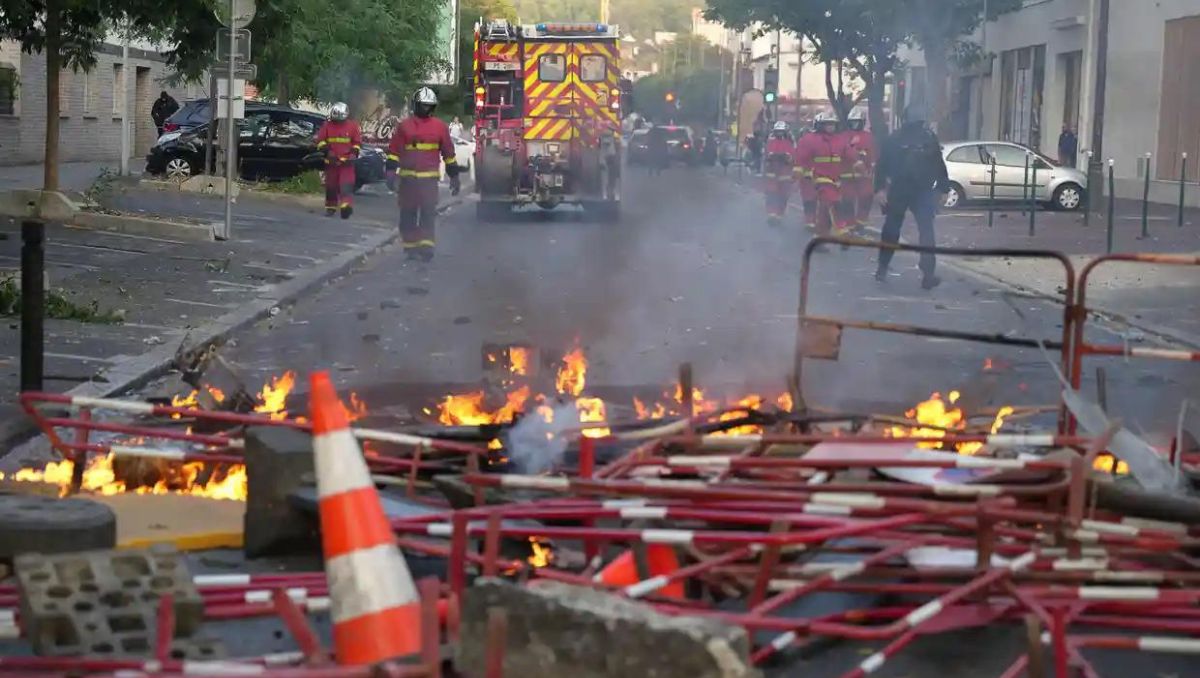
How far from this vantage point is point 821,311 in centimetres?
1453

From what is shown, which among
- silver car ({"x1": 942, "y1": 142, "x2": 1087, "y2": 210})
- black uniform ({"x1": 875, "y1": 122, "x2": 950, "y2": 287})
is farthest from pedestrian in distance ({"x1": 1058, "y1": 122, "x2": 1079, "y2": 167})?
black uniform ({"x1": 875, "y1": 122, "x2": 950, "y2": 287})

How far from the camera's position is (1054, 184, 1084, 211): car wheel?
3303 cm

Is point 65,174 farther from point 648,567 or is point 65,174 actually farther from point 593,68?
point 648,567

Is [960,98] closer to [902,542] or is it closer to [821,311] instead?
[821,311]

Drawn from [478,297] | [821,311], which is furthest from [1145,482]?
[478,297]

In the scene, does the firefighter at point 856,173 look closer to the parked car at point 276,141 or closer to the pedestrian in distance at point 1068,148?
the parked car at point 276,141

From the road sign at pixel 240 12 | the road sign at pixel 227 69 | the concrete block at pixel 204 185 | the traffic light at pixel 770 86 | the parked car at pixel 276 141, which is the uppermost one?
the traffic light at pixel 770 86

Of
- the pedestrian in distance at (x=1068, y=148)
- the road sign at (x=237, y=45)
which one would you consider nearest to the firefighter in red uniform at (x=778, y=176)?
the road sign at (x=237, y=45)

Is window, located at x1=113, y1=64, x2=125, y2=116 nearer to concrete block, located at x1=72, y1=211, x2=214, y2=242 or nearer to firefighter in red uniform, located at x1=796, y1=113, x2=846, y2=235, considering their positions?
concrete block, located at x1=72, y1=211, x2=214, y2=242

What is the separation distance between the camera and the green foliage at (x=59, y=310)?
12359mm

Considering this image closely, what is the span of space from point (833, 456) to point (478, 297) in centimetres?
991

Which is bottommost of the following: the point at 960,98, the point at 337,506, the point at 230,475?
the point at 230,475

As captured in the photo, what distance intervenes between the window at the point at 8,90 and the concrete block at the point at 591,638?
1348 inches

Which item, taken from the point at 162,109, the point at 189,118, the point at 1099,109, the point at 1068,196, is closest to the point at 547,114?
the point at 189,118
